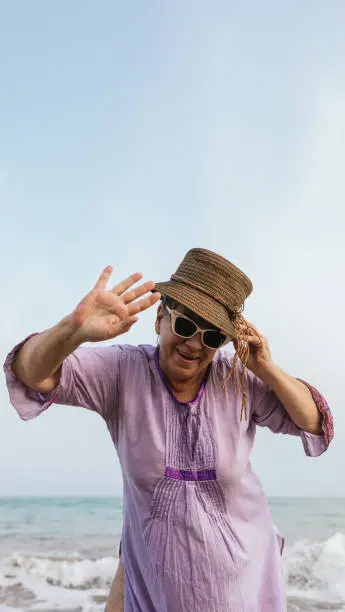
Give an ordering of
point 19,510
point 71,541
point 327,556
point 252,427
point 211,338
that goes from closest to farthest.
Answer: point 211,338 → point 252,427 → point 327,556 → point 71,541 → point 19,510

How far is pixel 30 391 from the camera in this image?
8.18 feet

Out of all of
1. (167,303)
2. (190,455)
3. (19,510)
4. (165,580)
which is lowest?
(19,510)

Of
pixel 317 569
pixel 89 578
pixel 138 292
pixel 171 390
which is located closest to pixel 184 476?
pixel 171 390

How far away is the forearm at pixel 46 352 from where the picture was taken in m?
2.30

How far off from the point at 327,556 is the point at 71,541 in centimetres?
468

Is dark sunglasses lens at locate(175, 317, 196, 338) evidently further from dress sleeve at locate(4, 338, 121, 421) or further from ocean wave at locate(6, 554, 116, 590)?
ocean wave at locate(6, 554, 116, 590)

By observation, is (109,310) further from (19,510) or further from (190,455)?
(19,510)

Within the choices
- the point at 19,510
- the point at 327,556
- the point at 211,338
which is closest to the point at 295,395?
the point at 211,338

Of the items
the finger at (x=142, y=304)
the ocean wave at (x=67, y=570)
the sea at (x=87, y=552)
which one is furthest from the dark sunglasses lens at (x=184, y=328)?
the ocean wave at (x=67, y=570)

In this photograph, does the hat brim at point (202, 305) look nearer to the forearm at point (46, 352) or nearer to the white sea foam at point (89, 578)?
the forearm at point (46, 352)

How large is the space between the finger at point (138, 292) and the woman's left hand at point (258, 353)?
0.51 meters

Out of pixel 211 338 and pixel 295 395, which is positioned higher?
pixel 211 338

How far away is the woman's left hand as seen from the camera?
2770mm

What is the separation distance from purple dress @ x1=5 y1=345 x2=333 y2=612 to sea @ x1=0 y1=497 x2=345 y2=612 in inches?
171
